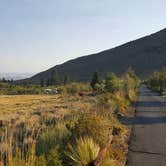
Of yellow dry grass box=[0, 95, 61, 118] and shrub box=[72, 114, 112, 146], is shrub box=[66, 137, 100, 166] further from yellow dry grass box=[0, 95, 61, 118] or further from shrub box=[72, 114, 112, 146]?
yellow dry grass box=[0, 95, 61, 118]

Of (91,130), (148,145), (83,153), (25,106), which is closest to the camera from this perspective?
(83,153)

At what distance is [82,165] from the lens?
363 inches

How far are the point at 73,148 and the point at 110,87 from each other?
40.1 metres

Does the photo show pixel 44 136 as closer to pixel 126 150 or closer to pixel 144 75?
pixel 126 150

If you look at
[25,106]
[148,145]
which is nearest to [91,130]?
[148,145]

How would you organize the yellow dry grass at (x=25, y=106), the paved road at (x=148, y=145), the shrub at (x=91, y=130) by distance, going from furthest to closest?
the yellow dry grass at (x=25, y=106) < the paved road at (x=148, y=145) < the shrub at (x=91, y=130)

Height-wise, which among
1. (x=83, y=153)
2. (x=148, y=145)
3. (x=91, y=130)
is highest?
(x=91, y=130)

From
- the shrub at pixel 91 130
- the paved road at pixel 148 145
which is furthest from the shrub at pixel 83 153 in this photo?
the paved road at pixel 148 145

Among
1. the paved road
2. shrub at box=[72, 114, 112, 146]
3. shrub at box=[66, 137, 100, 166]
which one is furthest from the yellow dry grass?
shrub at box=[66, 137, 100, 166]

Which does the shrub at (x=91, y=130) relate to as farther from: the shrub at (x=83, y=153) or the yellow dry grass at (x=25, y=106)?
the yellow dry grass at (x=25, y=106)

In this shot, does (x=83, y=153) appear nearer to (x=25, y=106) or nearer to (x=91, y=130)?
(x=91, y=130)

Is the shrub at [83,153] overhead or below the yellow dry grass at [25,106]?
overhead

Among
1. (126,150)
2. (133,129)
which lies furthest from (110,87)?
(126,150)

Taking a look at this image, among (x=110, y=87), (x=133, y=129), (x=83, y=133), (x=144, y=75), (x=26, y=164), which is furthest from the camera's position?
(x=144, y=75)
